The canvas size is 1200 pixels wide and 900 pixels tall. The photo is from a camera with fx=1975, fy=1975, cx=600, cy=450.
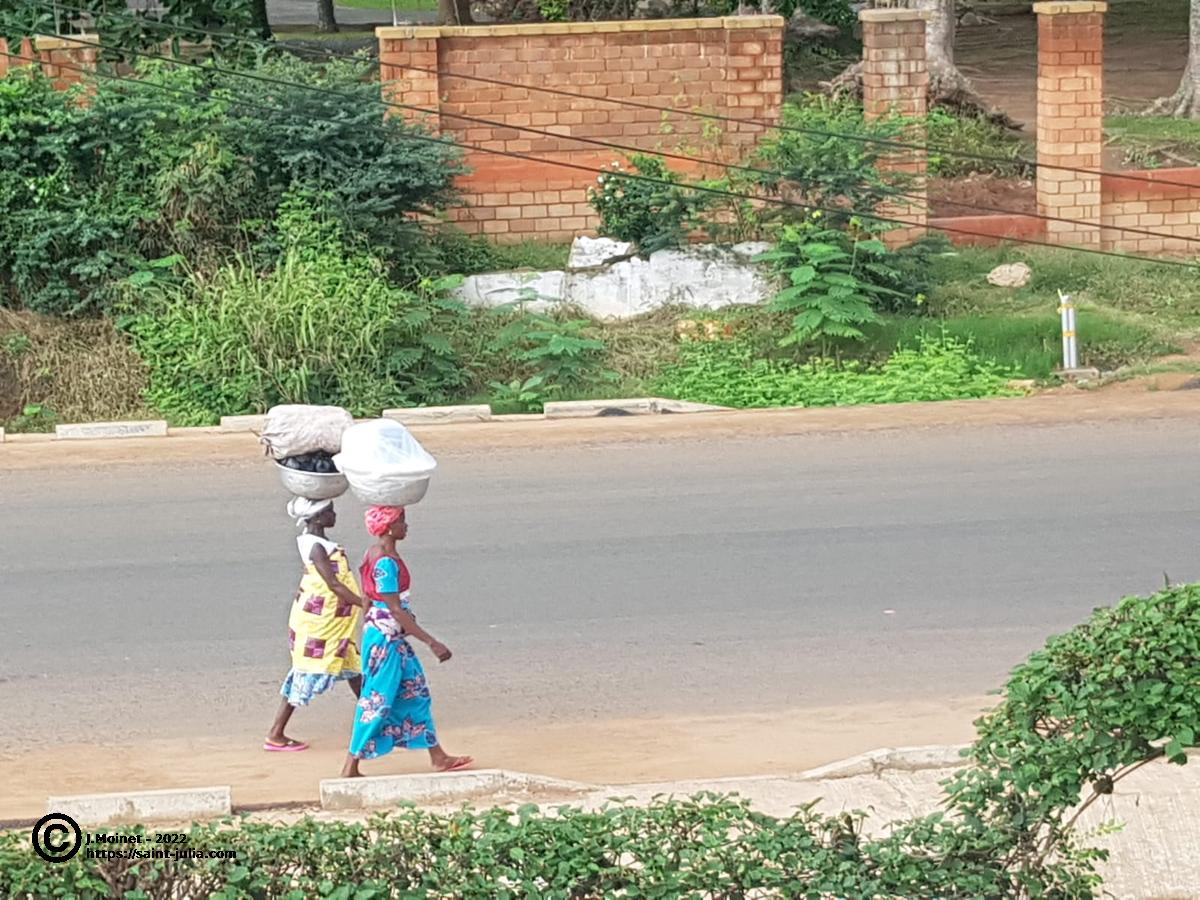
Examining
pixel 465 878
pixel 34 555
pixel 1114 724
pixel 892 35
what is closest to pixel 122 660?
pixel 34 555

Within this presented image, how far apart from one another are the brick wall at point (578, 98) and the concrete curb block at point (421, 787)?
10463 mm

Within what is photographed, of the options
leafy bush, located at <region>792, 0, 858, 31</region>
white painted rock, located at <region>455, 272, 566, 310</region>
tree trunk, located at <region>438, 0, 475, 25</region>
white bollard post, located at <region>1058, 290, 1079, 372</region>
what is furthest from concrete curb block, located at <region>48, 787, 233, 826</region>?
tree trunk, located at <region>438, 0, 475, 25</region>

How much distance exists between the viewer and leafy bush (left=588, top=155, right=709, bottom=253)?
55.3 feet

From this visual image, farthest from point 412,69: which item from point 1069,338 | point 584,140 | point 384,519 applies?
point 384,519

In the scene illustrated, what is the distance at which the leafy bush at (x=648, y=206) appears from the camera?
1686 cm

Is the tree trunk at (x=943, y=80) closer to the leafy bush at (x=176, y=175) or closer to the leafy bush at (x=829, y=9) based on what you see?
the leafy bush at (x=829, y=9)

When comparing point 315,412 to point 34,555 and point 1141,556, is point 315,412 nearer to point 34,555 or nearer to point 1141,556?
point 34,555

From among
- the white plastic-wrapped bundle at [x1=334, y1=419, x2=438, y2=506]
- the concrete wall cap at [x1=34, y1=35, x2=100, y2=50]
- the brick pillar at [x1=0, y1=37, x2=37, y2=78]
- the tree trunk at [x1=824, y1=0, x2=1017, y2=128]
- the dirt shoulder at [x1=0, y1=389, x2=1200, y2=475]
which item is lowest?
the dirt shoulder at [x1=0, y1=389, x2=1200, y2=475]

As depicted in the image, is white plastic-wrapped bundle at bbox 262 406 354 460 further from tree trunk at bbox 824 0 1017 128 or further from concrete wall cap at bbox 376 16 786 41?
tree trunk at bbox 824 0 1017 128

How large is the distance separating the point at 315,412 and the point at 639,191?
9210 mm

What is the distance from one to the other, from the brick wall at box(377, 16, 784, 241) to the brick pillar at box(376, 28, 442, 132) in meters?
0.02

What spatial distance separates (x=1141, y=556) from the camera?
36.5ft

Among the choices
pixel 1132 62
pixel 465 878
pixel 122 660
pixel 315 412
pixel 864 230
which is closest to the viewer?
pixel 465 878

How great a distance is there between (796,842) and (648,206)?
11524 mm
